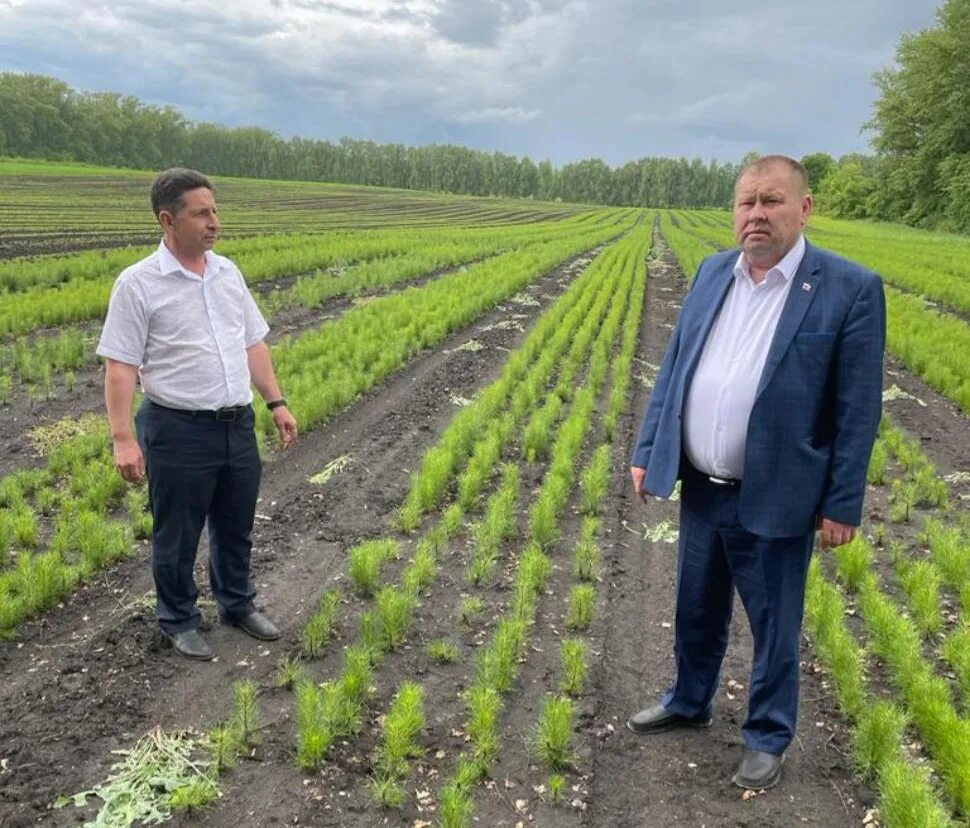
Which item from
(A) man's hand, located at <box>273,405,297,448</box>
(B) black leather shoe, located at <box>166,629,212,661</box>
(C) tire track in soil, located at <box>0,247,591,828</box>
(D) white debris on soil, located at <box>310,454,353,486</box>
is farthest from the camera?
(D) white debris on soil, located at <box>310,454,353,486</box>

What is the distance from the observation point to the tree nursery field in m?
3.25

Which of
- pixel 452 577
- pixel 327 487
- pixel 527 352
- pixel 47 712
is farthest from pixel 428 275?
pixel 47 712

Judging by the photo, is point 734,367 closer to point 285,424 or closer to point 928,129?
point 285,424

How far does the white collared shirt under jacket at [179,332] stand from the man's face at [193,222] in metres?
0.11

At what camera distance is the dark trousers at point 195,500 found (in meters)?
3.95

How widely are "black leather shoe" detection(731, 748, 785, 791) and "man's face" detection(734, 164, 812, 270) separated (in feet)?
6.81

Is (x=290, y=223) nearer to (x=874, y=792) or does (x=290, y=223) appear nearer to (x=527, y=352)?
(x=527, y=352)

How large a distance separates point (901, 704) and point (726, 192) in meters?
138

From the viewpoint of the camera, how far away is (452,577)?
17.1 feet

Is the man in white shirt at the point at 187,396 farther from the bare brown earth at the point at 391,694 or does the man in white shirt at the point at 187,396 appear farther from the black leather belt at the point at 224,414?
the bare brown earth at the point at 391,694

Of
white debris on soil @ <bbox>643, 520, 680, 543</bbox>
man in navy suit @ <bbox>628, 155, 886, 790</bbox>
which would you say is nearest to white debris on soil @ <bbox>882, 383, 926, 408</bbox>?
white debris on soil @ <bbox>643, 520, 680, 543</bbox>

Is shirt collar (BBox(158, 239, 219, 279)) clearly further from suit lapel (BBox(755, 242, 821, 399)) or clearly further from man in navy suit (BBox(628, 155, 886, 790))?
suit lapel (BBox(755, 242, 821, 399))

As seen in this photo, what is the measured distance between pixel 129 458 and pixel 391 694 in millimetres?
1734

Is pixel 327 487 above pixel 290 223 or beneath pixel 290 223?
beneath
